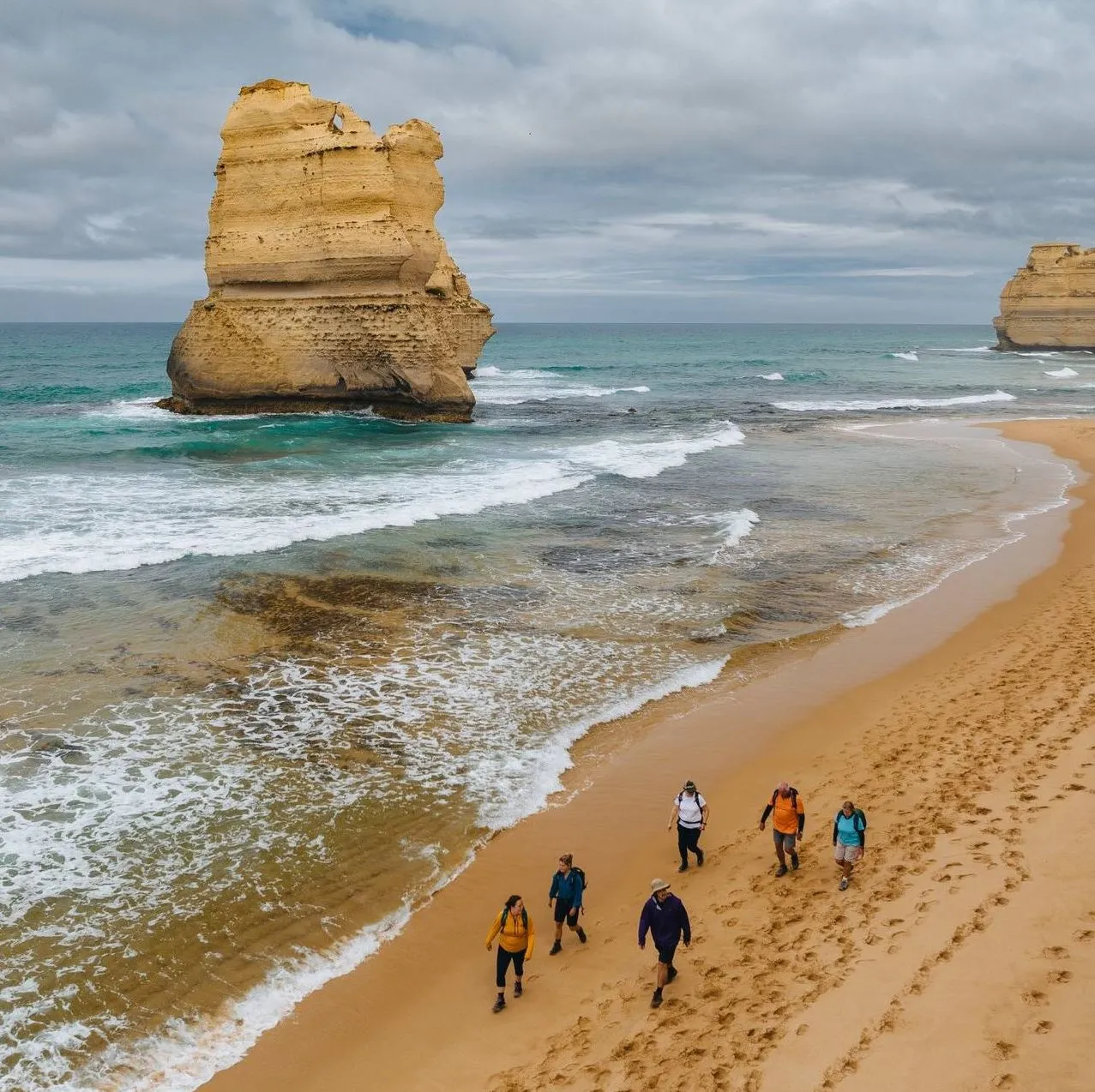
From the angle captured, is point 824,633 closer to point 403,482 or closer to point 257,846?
point 257,846

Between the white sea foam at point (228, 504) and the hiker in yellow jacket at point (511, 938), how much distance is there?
13.4 m

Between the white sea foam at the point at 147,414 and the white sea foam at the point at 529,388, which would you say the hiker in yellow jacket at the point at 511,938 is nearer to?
the white sea foam at the point at 147,414

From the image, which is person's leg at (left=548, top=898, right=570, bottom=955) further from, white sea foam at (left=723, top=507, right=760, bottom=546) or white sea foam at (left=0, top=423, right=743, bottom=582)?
white sea foam at (left=723, top=507, right=760, bottom=546)

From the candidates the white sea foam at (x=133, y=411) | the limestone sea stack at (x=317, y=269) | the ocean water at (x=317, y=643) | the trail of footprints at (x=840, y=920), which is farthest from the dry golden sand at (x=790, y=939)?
the white sea foam at (x=133, y=411)

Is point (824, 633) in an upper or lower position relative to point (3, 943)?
upper

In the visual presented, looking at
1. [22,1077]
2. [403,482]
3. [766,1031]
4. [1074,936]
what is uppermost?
[403,482]

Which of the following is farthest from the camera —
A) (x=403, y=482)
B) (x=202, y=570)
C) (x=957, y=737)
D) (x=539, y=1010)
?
(x=403, y=482)

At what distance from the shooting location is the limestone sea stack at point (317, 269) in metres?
32.0

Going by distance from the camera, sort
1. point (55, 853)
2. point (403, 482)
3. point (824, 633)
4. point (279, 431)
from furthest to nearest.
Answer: point (279, 431) < point (403, 482) < point (824, 633) < point (55, 853)

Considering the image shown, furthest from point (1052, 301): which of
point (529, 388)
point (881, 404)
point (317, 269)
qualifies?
point (317, 269)

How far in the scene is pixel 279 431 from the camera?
35.8 meters

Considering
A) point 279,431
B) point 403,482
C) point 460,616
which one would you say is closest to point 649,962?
point 460,616

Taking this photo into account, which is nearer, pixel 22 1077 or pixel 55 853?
pixel 22 1077

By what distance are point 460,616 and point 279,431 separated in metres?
22.5
